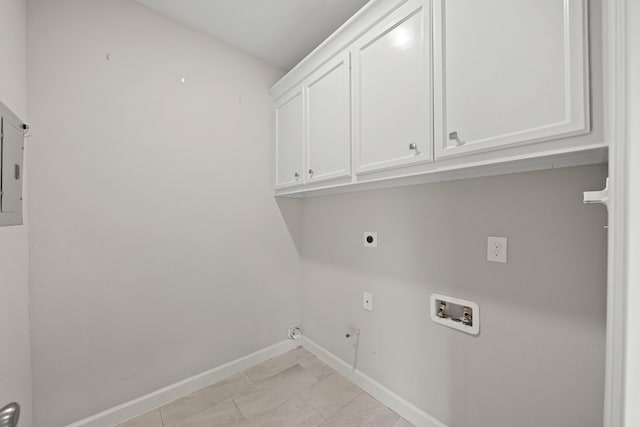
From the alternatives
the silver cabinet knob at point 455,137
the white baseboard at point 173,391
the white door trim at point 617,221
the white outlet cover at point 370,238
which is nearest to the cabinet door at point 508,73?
the silver cabinet knob at point 455,137

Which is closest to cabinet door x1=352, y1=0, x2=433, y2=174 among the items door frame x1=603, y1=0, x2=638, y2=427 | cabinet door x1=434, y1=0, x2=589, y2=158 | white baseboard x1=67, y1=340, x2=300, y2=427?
cabinet door x1=434, y1=0, x2=589, y2=158

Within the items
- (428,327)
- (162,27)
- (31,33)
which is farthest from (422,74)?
(31,33)

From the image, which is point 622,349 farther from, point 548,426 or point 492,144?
point 548,426

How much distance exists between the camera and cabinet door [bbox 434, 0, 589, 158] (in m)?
0.72

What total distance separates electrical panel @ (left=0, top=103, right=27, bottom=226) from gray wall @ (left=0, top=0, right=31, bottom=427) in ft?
0.28

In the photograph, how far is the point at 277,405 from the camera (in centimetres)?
157

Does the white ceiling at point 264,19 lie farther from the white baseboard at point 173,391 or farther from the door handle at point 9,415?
the white baseboard at point 173,391

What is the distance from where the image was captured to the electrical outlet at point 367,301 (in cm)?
171

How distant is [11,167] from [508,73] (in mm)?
1867

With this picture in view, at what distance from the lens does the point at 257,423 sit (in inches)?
56.6

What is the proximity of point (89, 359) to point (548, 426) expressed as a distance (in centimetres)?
227

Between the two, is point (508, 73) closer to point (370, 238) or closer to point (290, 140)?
point (370, 238)

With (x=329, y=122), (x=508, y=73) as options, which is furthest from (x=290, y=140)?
(x=508, y=73)

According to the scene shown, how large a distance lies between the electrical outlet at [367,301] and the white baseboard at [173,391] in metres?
0.92
